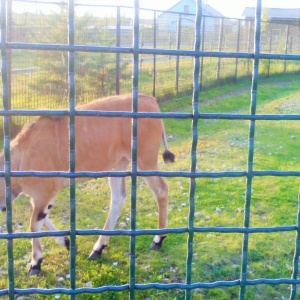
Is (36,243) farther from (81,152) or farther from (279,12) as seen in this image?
(279,12)

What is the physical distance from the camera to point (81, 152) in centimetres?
479

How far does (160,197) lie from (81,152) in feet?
3.02

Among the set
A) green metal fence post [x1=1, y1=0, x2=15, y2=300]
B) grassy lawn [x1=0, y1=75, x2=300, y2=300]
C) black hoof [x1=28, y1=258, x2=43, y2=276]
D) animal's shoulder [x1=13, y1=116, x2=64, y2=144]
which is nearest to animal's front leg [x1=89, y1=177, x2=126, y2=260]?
grassy lawn [x1=0, y1=75, x2=300, y2=300]

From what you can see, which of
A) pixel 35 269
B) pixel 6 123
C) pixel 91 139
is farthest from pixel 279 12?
pixel 6 123

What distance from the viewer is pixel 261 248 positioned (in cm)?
492

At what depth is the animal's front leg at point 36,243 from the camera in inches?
177

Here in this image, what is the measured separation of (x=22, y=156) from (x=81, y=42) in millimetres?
5951

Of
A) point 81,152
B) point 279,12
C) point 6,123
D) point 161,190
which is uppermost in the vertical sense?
point 279,12

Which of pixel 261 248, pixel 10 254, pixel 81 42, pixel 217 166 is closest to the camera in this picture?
pixel 10 254

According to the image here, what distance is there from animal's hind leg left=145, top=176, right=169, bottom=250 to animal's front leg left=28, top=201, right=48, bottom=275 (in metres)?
1.08

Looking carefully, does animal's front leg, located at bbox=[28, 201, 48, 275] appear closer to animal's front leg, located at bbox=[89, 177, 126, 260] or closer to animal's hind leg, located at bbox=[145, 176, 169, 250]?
animal's front leg, located at bbox=[89, 177, 126, 260]

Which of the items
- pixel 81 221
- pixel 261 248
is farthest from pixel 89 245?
pixel 261 248

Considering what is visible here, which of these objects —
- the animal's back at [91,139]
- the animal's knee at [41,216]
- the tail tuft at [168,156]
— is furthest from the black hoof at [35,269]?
the tail tuft at [168,156]

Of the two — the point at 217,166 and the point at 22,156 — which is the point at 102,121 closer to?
the point at 22,156
